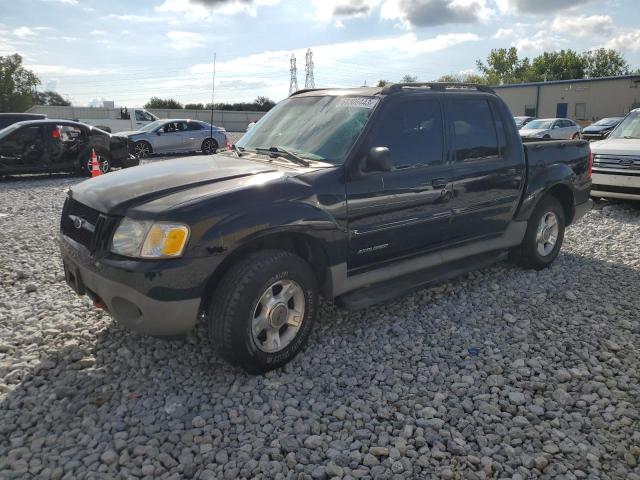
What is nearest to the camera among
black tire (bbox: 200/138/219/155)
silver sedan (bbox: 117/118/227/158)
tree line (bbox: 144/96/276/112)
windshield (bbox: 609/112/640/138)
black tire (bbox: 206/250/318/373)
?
black tire (bbox: 206/250/318/373)

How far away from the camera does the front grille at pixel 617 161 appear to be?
27.3 ft

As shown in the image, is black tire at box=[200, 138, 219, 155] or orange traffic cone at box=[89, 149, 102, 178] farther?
black tire at box=[200, 138, 219, 155]

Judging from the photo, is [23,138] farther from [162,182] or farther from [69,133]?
[162,182]

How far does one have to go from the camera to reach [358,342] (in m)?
3.92

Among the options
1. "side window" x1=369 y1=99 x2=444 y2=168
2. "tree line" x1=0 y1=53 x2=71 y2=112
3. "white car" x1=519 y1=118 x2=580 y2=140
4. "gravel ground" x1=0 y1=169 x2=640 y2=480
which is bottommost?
"gravel ground" x1=0 y1=169 x2=640 y2=480

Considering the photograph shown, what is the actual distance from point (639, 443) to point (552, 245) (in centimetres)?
322

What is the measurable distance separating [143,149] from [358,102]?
591 inches

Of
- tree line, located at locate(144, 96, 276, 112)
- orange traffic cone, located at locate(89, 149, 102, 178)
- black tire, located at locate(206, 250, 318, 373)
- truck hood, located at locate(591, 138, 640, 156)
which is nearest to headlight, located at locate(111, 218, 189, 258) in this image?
black tire, located at locate(206, 250, 318, 373)

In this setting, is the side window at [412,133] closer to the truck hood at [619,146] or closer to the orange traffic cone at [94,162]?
the truck hood at [619,146]

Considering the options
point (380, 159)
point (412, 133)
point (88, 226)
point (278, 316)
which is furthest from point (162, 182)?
point (412, 133)

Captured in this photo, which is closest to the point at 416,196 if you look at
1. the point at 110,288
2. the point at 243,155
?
the point at 243,155

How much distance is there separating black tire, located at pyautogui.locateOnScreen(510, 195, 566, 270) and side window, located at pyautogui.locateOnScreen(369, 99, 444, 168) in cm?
170

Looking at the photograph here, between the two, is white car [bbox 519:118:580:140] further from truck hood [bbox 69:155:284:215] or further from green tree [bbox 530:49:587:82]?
green tree [bbox 530:49:587:82]

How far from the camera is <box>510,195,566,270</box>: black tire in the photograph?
5.38m
